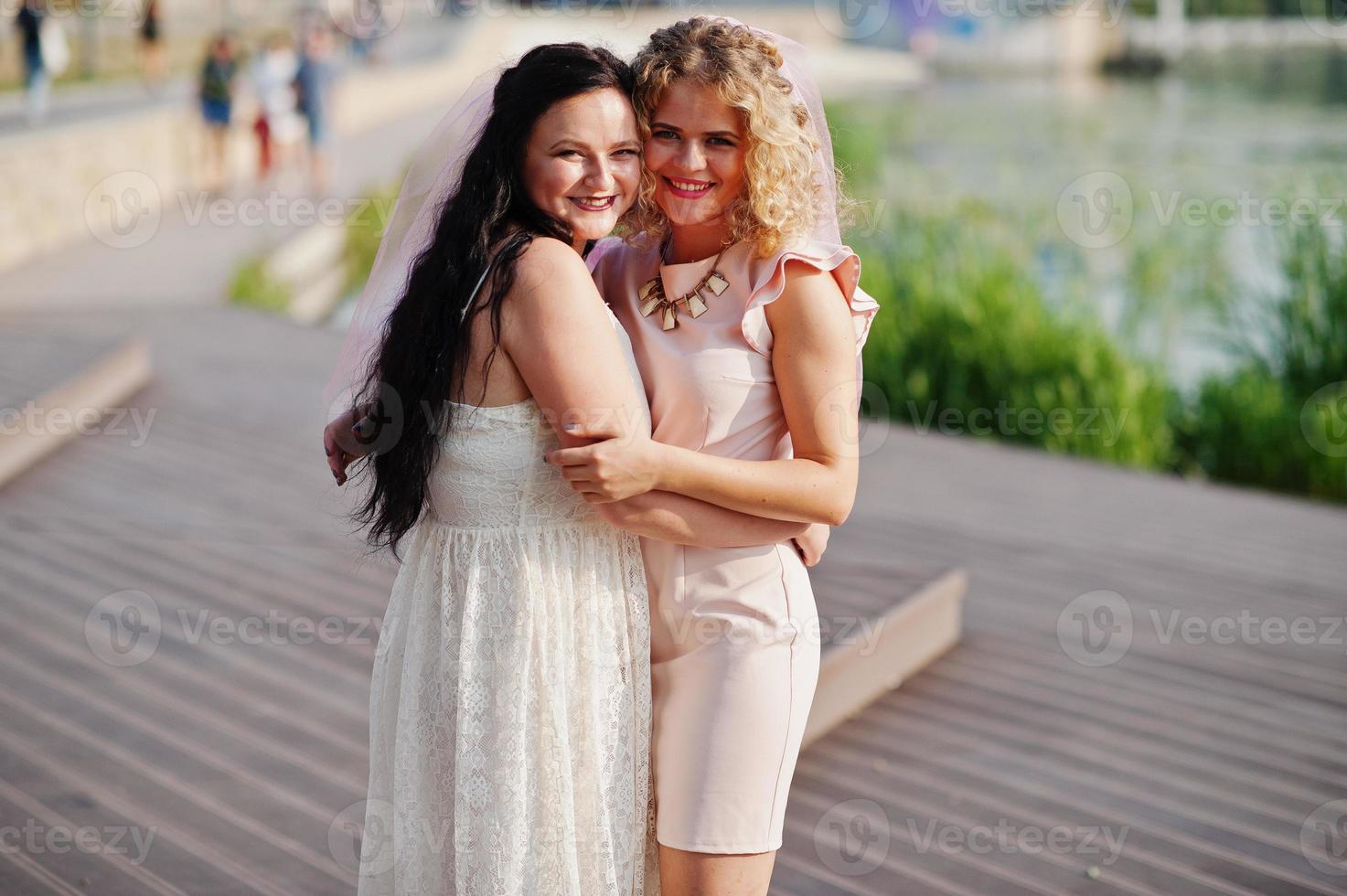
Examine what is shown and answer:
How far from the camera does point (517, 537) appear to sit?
168 centimetres

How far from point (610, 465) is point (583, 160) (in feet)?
1.26

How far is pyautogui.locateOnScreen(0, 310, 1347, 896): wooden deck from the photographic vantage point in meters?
2.69

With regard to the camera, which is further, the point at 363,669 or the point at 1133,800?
the point at 363,669

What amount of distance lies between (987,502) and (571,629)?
11.9 ft

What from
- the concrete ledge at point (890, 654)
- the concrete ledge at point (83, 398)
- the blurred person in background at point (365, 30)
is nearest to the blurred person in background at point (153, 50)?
the blurred person in background at point (365, 30)

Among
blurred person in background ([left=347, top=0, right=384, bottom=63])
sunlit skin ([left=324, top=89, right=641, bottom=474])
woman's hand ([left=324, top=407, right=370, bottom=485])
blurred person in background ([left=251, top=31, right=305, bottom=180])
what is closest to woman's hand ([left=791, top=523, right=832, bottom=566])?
sunlit skin ([left=324, top=89, right=641, bottom=474])

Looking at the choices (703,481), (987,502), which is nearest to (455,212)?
(703,481)

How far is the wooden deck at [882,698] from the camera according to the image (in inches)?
106

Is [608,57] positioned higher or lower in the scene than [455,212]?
higher

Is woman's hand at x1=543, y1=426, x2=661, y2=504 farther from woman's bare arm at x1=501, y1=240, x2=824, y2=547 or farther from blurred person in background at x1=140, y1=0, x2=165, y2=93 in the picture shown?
blurred person in background at x1=140, y1=0, x2=165, y2=93

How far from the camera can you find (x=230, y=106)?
1162 cm

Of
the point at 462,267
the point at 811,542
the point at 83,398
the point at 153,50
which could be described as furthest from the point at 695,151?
the point at 153,50

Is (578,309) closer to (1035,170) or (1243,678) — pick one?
(1243,678)

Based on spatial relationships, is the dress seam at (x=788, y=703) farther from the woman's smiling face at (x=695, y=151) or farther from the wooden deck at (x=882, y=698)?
the wooden deck at (x=882, y=698)
